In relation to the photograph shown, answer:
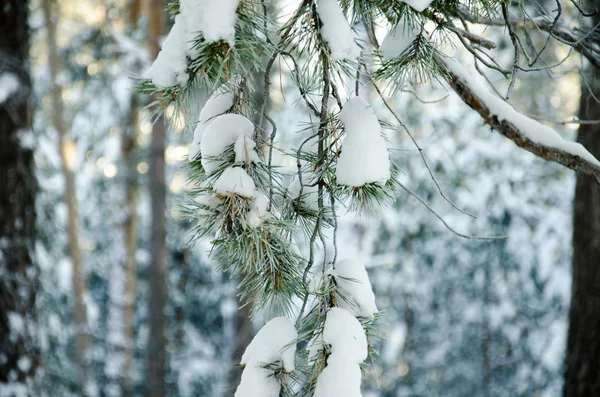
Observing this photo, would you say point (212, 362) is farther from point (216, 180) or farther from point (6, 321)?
point (216, 180)

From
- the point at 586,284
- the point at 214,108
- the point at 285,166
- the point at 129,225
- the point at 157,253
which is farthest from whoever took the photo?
the point at 129,225

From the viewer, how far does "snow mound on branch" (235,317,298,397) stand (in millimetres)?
957

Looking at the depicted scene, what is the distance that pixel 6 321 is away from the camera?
2.91 metres

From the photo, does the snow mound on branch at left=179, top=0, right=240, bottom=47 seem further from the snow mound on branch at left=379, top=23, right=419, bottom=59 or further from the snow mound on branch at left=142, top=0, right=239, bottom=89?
the snow mound on branch at left=379, top=23, right=419, bottom=59

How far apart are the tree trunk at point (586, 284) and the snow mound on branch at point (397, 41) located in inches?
78.8

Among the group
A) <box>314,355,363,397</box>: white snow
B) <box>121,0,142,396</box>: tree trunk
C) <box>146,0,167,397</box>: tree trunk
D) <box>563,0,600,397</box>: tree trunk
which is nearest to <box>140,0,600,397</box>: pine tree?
<box>314,355,363,397</box>: white snow

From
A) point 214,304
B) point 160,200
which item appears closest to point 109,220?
point 214,304

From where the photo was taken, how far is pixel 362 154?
0.98m

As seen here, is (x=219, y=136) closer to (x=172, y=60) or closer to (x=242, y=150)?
(x=242, y=150)

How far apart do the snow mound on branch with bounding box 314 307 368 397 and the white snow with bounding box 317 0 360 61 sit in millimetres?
472

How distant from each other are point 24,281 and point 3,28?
147 cm

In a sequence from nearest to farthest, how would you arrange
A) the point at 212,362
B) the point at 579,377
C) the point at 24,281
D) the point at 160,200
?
the point at 579,377, the point at 24,281, the point at 160,200, the point at 212,362

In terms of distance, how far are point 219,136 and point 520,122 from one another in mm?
889

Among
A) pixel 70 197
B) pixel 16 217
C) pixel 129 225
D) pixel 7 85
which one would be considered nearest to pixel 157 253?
pixel 129 225
